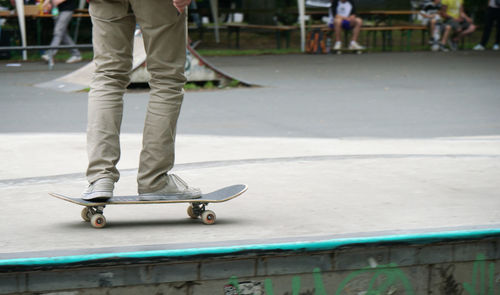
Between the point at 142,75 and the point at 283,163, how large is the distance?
262 inches

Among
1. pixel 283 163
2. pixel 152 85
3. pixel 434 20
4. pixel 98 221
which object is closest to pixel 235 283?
pixel 98 221

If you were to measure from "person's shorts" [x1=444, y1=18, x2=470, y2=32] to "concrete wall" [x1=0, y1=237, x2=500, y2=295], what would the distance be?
1751cm

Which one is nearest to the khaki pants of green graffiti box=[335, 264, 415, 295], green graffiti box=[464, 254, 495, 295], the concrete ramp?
green graffiti box=[335, 264, 415, 295]

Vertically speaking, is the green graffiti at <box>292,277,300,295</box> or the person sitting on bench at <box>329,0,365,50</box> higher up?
the green graffiti at <box>292,277,300,295</box>

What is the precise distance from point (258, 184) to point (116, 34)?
136 centimetres

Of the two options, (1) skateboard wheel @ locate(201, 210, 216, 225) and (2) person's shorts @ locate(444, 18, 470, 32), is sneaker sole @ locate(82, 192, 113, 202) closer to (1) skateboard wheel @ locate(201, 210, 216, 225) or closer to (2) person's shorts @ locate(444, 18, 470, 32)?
(1) skateboard wheel @ locate(201, 210, 216, 225)

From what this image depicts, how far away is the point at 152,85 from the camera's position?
334 centimetres

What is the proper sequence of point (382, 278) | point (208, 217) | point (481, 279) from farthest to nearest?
1. point (208, 217)
2. point (481, 279)
3. point (382, 278)

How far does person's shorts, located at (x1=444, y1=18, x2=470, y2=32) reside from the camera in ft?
64.7

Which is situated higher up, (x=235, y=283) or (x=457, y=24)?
(x=235, y=283)

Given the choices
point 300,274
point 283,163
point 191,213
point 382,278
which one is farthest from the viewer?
point 283,163

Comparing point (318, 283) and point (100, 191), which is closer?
point (318, 283)

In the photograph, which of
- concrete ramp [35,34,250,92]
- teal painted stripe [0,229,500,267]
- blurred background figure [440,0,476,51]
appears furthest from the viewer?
blurred background figure [440,0,476,51]

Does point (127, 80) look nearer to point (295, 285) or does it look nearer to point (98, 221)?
point (98, 221)
